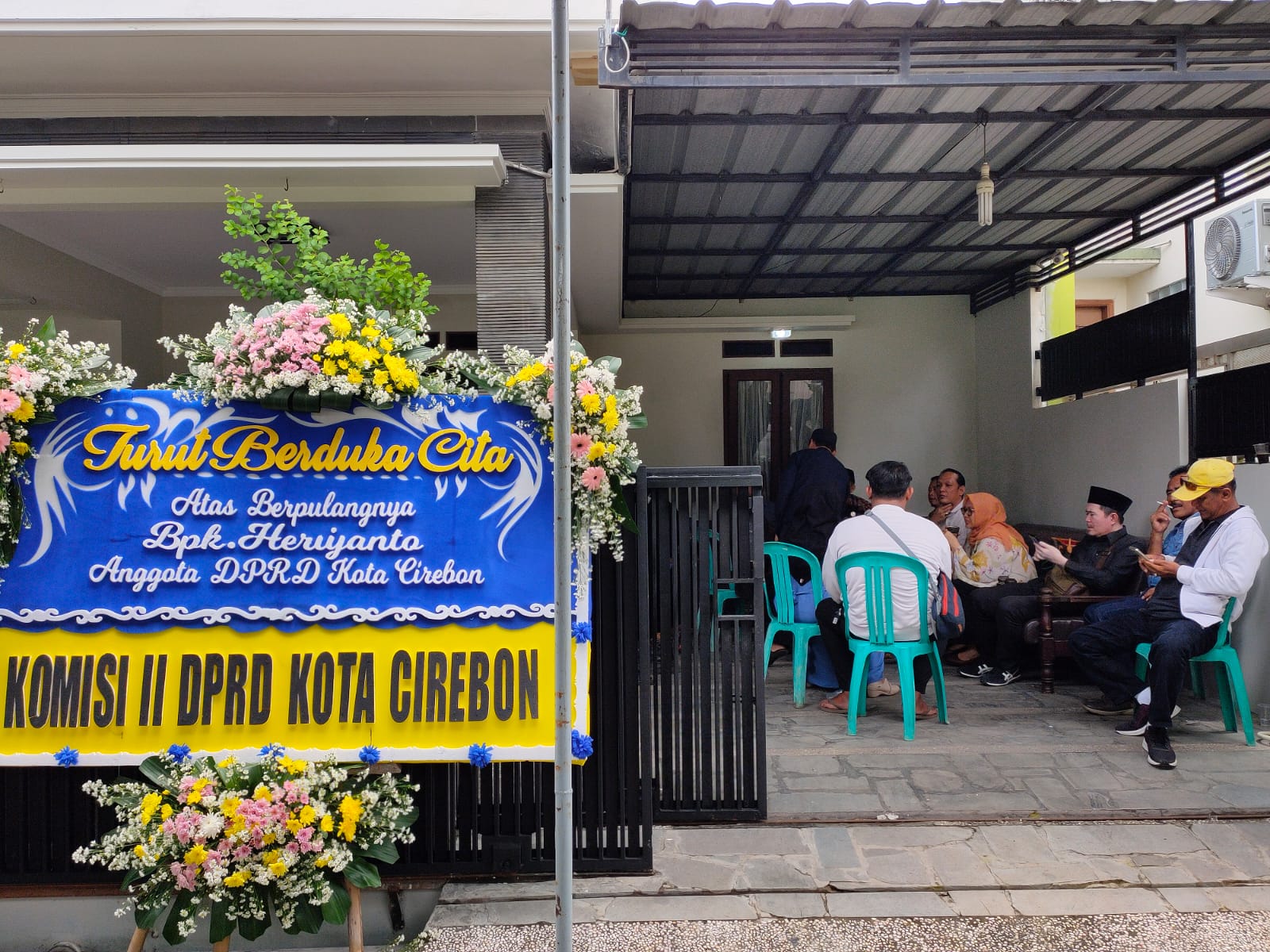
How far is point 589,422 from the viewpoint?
2.81 m

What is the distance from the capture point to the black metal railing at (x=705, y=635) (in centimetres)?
318

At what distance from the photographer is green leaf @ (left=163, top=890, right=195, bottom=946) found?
2512 mm

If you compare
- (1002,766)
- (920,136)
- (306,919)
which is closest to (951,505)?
(920,136)

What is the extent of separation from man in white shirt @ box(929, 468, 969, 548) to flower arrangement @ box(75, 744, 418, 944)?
205 inches

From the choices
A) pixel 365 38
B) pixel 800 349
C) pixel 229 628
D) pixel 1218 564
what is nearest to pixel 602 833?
pixel 229 628

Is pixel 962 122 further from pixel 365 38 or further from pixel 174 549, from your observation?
pixel 174 549

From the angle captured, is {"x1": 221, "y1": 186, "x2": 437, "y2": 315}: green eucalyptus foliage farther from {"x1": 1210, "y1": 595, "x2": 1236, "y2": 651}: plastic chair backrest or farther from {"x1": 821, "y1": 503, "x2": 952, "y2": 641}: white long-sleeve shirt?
{"x1": 1210, "y1": 595, "x2": 1236, "y2": 651}: plastic chair backrest

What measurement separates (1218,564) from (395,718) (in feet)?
12.1

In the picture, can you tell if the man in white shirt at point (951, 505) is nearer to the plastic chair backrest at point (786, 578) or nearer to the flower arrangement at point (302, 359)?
the plastic chair backrest at point (786, 578)

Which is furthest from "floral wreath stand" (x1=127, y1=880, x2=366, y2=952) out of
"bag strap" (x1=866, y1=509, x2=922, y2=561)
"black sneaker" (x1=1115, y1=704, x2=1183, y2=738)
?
"black sneaker" (x1=1115, y1=704, x2=1183, y2=738)

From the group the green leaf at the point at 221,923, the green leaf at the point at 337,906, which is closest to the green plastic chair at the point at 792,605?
the green leaf at the point at 337,906

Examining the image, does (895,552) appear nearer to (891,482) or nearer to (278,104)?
(891,482)

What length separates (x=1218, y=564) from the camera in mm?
4020

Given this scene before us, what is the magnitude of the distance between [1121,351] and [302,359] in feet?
21.3
